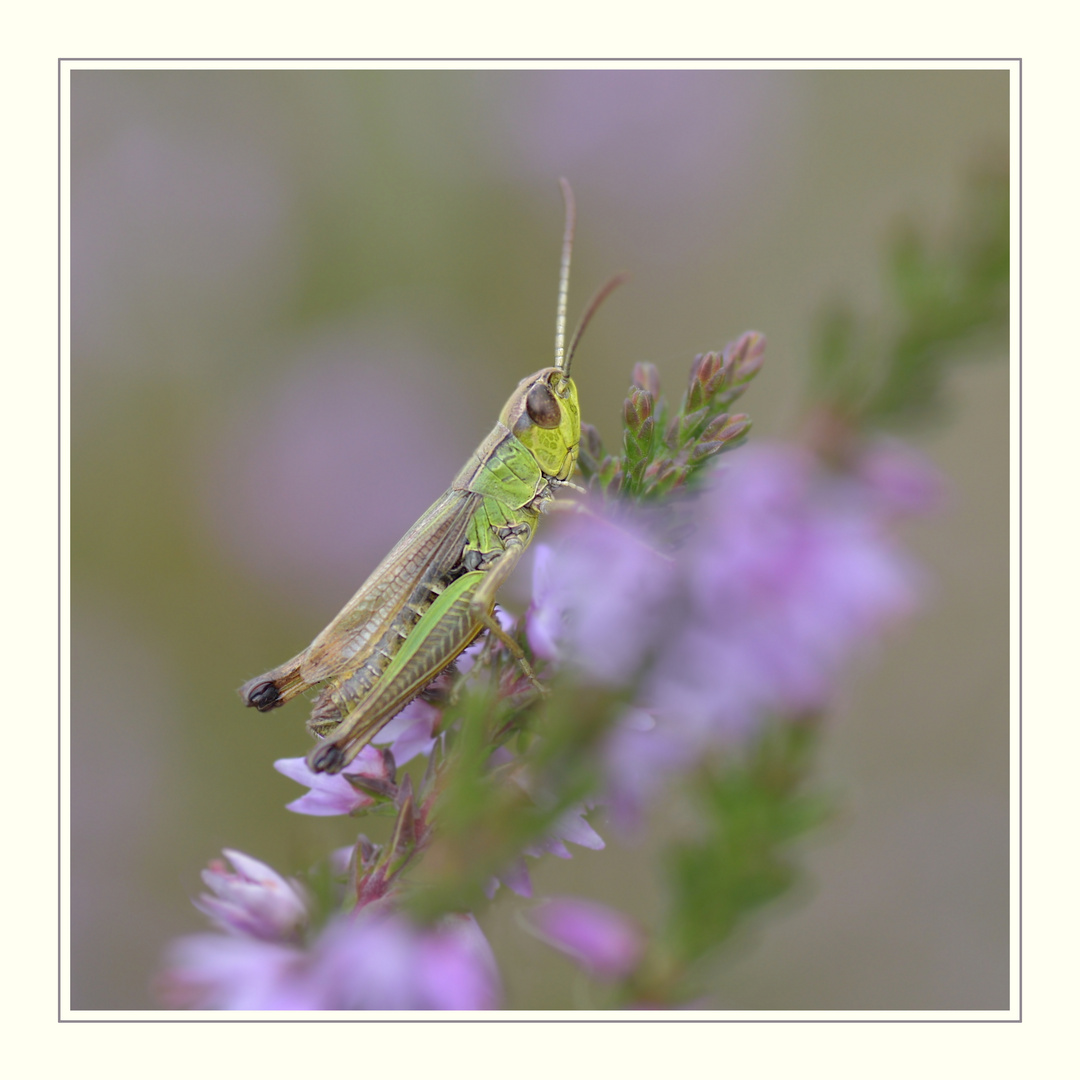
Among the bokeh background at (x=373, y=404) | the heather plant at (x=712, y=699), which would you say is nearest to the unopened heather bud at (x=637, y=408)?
the heather plant at (x=712, y=699)

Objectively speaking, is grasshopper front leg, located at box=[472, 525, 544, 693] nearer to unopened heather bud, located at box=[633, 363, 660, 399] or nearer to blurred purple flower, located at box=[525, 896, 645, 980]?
blurred purple flower, located at box=[525, 896, 645, 980]

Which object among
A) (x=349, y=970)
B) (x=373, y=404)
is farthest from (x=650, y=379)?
(x=373, y=404)

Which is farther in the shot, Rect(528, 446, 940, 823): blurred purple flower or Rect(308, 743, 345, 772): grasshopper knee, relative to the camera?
Rect(308, 743, 345, 772): grasshopper knee

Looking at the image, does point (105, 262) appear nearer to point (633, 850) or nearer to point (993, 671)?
point (633, 850)

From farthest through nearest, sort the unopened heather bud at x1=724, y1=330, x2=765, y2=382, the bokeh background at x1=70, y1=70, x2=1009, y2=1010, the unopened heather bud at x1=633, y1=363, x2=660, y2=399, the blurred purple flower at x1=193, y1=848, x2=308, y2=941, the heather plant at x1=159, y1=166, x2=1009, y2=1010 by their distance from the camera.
→ the bokeh background at x1=70, y1=70, x2=1009, y2=1010, the unopened heather bud at x1=633, y1=363, x2=660, y2=399, the unopened heather bud at x1=724, y1=330, x2=765, y2=382, the blurred purple flower at x1=193, y1=848, x2=308, y2=941, the heather plant at x1=159, y1=166, x2=1009, y2=1010

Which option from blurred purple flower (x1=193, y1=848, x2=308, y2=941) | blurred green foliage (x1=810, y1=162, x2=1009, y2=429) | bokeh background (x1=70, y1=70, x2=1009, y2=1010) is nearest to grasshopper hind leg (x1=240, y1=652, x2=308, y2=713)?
blurred purple flower (x1=193, y1=848, x2=308, y2=941)

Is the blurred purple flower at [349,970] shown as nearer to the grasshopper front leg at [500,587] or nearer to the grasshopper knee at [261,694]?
the grasshopper front leg at [500,587]

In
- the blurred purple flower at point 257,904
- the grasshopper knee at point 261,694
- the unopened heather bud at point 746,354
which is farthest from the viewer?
the grasshopper knee at point 261,694
